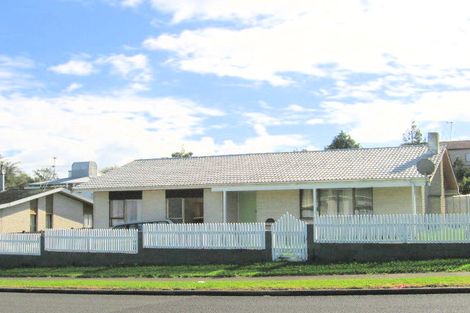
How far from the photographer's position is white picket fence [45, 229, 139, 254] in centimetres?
2134

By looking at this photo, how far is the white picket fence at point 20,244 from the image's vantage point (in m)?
23.4

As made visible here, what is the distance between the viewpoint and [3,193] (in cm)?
3506

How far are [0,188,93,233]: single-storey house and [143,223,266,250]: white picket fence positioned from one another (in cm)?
1309

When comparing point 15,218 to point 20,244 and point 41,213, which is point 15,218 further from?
point 20,244

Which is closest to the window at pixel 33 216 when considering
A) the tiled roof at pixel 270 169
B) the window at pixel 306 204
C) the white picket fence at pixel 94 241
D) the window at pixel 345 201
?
the tiled roof at pixel 270 169

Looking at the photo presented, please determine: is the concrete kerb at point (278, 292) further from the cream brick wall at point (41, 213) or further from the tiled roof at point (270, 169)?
the cream brick wall at point (41, 213)

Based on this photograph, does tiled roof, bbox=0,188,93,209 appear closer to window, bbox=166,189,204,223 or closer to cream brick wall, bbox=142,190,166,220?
cream brick wall, bbox=142,190,166,220

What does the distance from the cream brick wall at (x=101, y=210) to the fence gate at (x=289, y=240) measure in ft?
40.5

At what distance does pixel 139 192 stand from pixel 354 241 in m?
13.1

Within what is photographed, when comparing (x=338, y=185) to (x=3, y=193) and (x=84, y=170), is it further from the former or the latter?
(x=84, y=170)

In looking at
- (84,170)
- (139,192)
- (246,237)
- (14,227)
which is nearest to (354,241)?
(246,237)

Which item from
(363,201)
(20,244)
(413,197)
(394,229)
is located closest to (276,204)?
(363,201)

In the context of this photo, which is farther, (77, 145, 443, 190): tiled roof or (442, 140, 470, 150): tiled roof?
(442, 140, 470, 150): tiled roof

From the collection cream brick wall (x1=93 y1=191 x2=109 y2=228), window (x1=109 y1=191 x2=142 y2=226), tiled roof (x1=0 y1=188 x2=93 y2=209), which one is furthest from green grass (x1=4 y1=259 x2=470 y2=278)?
tiled roof (x1=0 y1=188 x2=93 y2=209)
